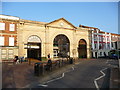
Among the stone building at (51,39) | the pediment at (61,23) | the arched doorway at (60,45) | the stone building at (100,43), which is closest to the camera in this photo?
the stone building at (51,39)

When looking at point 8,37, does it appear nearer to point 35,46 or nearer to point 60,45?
point 35,46

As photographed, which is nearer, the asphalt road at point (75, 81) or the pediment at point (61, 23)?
the asphalt road at point (75, 81)

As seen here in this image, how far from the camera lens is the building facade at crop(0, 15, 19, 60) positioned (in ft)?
73.6

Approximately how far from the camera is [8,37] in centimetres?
2303

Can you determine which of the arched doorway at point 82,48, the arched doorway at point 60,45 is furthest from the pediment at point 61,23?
the arched doorway at point 82,48

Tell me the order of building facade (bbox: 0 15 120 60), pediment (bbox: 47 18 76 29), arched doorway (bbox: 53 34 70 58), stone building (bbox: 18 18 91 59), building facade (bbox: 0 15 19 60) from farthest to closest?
arched doorway (bbox: 53 34 70 58) < pediment (bbox: 47 18 76 29) < stone building (bbox: 18 18 91 59) < building facade (bbox: 0 15 120 60) < building facade (bbox: 0 15 19 60)

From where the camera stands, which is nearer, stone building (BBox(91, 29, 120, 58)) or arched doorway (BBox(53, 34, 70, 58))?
arched doorway (BBox(53, 34, 70, 58))

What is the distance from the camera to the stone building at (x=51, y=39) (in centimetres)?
2458

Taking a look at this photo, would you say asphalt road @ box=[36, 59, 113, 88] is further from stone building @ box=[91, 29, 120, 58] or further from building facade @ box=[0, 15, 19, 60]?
stone building @ box=[91, 29, 120, 58]

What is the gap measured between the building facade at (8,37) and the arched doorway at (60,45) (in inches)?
466

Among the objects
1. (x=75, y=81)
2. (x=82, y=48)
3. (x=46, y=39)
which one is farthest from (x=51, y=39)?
(x=75, y=81)

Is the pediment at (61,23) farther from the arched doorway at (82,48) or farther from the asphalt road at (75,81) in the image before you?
the asphalt road at (75,81)

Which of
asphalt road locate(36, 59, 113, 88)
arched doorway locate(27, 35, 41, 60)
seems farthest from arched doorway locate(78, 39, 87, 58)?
asphalt road locate(36, 59, 113, 88)

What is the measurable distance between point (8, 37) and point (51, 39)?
10.5 meters
